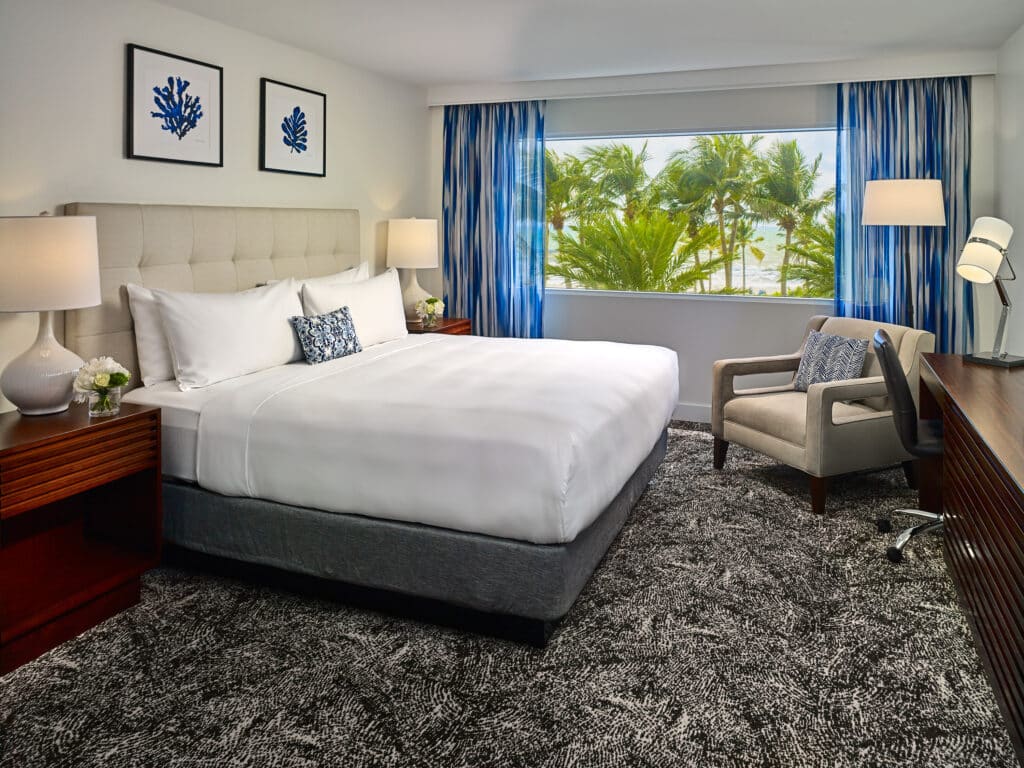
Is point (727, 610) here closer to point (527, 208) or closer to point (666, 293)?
point (666, 293)

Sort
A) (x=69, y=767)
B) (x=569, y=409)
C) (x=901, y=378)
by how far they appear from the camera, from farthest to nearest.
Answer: (x=901, y=378)
(x=569, y=409)
(x=69, y=767)

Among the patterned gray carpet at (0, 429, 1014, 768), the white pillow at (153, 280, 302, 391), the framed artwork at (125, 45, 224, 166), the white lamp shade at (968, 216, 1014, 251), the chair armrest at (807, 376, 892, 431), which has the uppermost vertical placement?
the framed artwork at (125, 45, 224, 166)

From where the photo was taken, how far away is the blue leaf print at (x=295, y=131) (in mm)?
4543

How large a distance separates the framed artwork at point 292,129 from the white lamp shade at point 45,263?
5.97ft

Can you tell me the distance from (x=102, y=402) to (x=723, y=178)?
15.8 ft

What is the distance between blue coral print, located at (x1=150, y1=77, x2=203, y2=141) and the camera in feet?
12.0

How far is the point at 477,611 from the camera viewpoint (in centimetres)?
261

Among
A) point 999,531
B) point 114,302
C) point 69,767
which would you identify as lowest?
point 69,767

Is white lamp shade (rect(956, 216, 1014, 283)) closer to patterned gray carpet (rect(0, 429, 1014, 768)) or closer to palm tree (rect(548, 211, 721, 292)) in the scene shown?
patterned gray carpet (rect(0, 429, 1014, 768))

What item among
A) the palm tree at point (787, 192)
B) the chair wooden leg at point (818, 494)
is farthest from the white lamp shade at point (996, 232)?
the palm tree at point (787, 192)

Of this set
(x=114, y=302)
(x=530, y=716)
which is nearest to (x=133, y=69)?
(x=114, y=302)

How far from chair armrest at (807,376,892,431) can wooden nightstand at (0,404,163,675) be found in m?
2.86

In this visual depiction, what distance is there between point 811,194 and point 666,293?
1342 millimetres

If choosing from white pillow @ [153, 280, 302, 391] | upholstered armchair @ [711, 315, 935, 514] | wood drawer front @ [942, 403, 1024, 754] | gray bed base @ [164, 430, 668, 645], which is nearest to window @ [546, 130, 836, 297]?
upholstered armchair @ [711, 315, 935, 514]
